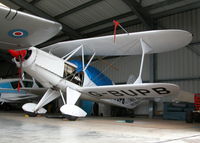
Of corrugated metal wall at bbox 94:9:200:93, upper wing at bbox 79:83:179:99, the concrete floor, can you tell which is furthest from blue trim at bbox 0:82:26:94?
the concrete floor

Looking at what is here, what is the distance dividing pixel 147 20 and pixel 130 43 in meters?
4.61

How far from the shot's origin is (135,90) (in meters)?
7.75

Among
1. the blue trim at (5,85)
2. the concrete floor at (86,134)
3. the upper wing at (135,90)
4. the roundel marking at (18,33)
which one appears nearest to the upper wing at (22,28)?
the roundel marking at (18,33)

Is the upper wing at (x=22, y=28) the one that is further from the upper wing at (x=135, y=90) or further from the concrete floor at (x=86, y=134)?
the upper wing at (x=135, y=90)

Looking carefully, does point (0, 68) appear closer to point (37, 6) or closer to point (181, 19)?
point (37, 6)

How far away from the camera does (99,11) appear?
12.8 metres

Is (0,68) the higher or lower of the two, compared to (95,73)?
higher

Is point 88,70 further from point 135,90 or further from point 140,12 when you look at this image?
point 140,12

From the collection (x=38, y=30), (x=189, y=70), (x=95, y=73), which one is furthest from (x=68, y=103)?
(x=189, y=70)

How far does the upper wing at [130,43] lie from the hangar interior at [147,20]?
2.99 m

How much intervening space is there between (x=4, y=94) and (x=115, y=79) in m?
7.13

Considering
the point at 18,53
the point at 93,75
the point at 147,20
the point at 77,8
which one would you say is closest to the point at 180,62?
the point at 147,20

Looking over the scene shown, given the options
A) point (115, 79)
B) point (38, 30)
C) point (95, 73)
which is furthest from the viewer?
point (115, 79)

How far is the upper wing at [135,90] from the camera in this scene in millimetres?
7099
